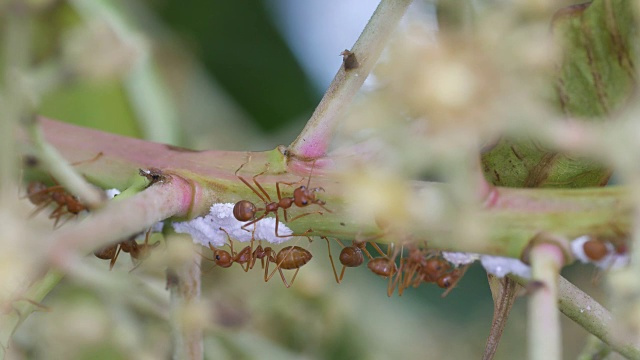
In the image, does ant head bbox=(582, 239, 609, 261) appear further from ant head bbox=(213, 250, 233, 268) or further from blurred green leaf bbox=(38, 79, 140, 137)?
blurred green leaf bbox=(38, 79, 140, 137)

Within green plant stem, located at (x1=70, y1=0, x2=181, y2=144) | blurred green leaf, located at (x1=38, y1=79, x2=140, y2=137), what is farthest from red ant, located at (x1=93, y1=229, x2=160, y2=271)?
blurred green leaf, located at (x1=38, y1=79, x2=140, y2=137)

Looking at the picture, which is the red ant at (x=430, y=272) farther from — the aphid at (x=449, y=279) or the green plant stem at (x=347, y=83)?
the green plant stem at (x=347, y=83)

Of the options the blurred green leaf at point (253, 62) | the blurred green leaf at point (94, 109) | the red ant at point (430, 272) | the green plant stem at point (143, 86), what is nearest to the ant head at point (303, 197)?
the red ant at point (430, 272)

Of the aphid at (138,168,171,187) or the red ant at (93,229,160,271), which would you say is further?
the red ant at (93,229,160,271)

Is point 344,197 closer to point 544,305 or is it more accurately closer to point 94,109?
point 544,305

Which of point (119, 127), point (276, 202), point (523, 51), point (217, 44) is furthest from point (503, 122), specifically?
point (217, 44)

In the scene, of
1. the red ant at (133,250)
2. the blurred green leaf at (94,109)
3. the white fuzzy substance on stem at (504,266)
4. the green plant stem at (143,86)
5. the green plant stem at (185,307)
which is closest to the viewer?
the white fuzzy substance on stem at (504,266)

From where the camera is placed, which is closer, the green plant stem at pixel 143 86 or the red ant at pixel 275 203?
the red ant at pixel 275 203
